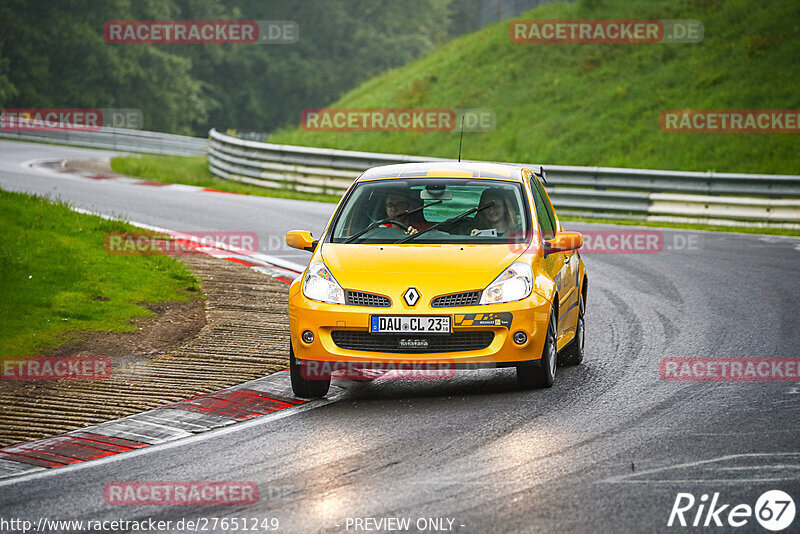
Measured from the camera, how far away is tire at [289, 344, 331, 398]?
830 cm

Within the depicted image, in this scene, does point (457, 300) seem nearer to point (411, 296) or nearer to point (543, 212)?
point (411, 296)

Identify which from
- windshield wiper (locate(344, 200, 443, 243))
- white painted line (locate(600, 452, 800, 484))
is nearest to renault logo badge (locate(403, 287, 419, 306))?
windshield wiper (locate(344, 200, 443, 243))

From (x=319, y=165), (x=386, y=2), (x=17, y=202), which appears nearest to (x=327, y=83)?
(x=386, y=2)

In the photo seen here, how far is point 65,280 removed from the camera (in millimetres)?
12125

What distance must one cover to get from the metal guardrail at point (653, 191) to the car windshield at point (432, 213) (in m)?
9.62

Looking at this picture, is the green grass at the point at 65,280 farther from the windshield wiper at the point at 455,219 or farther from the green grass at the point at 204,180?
the green grass at the point at 204,180

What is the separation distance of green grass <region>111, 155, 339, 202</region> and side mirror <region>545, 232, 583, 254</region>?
1516cm

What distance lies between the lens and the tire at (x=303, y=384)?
327 inches

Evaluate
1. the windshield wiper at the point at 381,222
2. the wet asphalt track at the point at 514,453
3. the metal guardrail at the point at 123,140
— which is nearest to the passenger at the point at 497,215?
the windshield wiper at the point at 381,222

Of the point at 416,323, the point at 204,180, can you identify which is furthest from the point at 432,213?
the point at 204,180

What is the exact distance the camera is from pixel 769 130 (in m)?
26.1

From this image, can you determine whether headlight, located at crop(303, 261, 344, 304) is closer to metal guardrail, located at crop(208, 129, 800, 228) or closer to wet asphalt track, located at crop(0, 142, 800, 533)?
wet asphalt track, located at crop(0, 142, 800, 533)

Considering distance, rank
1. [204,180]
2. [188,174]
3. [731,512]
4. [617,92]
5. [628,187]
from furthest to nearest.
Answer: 1. [617,92]
2. [188,174]
3. [204,180]
4. [628,187]
5. [731,512]

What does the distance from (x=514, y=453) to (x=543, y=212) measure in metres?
3.38
